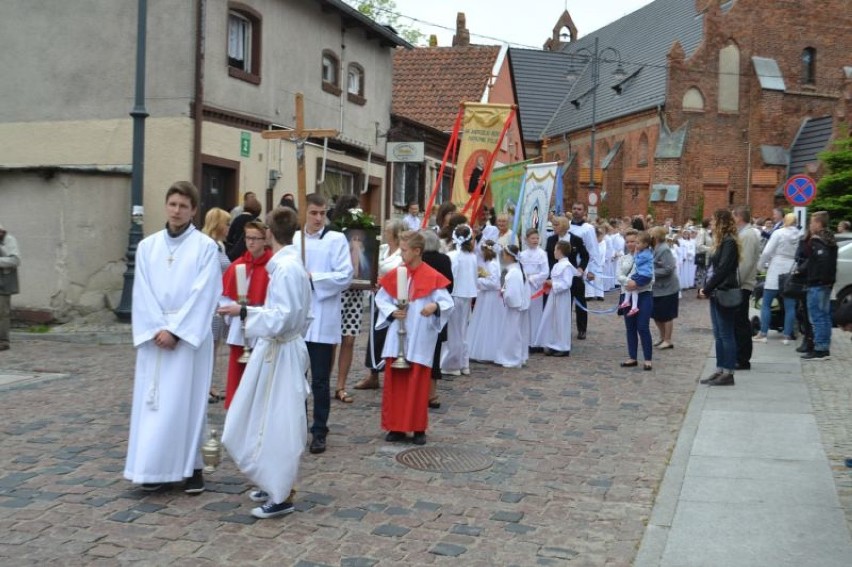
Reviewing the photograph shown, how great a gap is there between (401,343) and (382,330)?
6.05 feet

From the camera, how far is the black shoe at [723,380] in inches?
432

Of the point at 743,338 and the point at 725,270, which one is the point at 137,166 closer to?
the point at 725,270

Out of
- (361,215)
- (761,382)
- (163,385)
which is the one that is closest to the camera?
(163,385)

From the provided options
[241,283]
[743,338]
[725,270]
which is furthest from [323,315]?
[743,338]

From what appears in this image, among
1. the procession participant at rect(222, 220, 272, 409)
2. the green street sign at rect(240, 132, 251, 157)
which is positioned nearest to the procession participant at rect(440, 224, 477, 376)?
the procession participant at rect(222, 220, 272, 409)

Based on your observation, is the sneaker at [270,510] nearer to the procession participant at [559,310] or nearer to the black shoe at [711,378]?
the black shoe at [711,378]

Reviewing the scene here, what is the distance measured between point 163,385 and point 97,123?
38.4ft

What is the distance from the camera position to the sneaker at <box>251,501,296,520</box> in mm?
5723

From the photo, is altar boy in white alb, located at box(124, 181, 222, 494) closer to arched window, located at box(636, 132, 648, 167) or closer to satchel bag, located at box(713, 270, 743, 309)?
satchel bag, located at box(713, 270, 743, 309)

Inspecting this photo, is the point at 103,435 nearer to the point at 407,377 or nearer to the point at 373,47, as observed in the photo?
the point at 407,377

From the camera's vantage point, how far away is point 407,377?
7.98m

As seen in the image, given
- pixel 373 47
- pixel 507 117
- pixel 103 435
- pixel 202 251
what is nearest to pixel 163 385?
pixel 202 251

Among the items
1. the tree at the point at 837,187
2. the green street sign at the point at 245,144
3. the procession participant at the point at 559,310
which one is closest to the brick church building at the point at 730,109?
the tree at the point at 837,187

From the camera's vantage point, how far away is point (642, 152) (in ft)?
179
